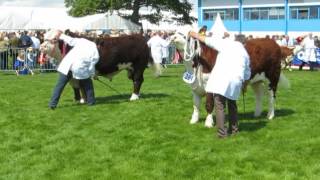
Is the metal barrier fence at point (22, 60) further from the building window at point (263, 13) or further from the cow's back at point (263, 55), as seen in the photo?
the building window at point (263, 13)

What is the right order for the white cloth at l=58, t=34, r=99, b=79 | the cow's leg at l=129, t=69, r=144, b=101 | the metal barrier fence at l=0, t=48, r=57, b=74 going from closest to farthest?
the white cloth at l=58, t=34, r=99, b=79 → the cow's leg at l=129, t=69, r=144, b=101 → the metal barrier fence at l=0, t=48, r=57, b=74

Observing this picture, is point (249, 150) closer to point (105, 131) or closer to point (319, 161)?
point (319, 161)

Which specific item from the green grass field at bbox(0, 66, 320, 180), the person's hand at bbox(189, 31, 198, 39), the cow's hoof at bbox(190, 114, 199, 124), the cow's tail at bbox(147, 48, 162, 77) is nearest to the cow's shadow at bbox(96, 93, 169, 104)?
the green grass field at bbox(0, 66, 320, 180)

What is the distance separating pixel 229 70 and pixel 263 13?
62.9 m

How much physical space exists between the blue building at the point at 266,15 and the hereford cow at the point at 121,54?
50.7 m

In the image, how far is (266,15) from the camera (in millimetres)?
70250

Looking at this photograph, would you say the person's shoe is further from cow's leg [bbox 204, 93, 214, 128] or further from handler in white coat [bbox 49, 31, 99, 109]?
handler in white coat [bbox 49, 31, 99, 109]

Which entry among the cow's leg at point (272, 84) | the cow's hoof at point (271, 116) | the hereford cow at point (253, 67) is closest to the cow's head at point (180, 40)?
the hereford cow at point (253, 67)

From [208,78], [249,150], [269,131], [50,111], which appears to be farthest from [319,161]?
[50,111]

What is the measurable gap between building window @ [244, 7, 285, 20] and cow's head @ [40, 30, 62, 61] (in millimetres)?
56743

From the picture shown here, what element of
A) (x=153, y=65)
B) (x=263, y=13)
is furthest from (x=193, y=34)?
(x=263, y=13)

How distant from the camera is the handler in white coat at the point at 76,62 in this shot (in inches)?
529

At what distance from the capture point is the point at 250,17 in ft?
238

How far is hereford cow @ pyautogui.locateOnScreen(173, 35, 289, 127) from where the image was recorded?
35.6 ft
